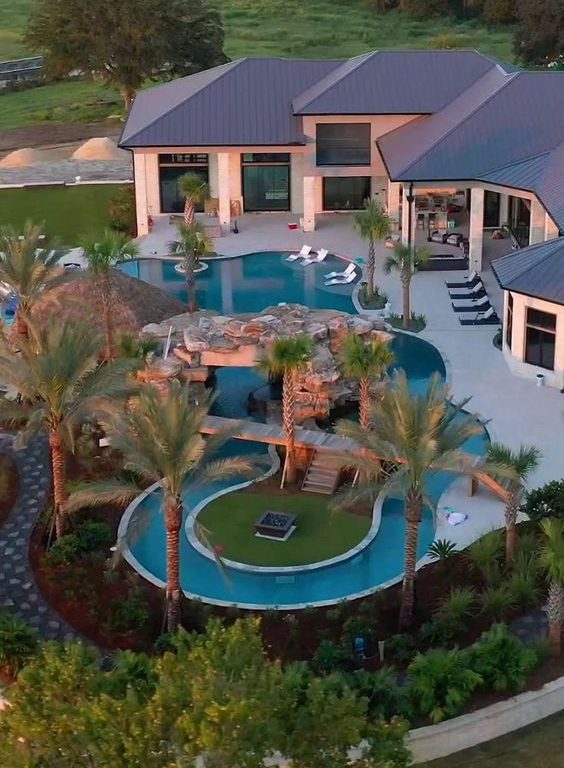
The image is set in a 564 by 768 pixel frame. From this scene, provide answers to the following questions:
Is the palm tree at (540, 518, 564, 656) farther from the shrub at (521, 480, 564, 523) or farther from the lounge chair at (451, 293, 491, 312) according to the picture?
the lounge chair at (451, 293, 491, 312)

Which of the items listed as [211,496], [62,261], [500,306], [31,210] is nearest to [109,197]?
[31,210]

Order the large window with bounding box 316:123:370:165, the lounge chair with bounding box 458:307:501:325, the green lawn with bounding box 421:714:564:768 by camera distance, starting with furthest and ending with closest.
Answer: the large window with bounding box 316:123:370:165 < the lounge chair with bounding box 458:307:501:325 < the green lawn with bounding box 421:714:564:768

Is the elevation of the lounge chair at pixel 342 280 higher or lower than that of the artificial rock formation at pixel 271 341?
lower

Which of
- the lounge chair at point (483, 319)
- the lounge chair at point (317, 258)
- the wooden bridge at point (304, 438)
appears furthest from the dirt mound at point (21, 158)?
the wooden bridge at point (304, 438)

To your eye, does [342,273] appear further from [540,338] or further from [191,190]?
[540,338]

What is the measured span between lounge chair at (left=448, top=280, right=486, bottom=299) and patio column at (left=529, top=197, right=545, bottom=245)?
2528 millimetres

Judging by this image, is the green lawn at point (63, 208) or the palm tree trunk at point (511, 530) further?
the green lawn at point (63, 208)

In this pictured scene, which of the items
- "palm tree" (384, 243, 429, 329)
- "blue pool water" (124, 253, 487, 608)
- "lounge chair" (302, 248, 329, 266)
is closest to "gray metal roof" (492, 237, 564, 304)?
"palm tree" (384, 243, 429, 329)

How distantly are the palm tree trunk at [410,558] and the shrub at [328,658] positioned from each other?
164cm

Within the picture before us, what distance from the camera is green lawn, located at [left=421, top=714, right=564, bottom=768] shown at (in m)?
19.2

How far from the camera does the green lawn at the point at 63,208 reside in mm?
51344

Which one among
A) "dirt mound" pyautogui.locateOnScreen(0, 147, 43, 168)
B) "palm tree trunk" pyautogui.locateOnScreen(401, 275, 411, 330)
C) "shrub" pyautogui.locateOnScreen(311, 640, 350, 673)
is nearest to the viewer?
"shrub" pyautogui.locateOnScreen(311, 640, 350, 673)

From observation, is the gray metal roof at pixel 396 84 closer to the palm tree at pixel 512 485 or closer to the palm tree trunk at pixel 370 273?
the palm tree trunk at pixel 370 273

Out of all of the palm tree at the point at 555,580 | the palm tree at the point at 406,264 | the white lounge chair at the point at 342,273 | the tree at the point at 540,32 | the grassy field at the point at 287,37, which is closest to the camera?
the palm tree at the point at 555,580
